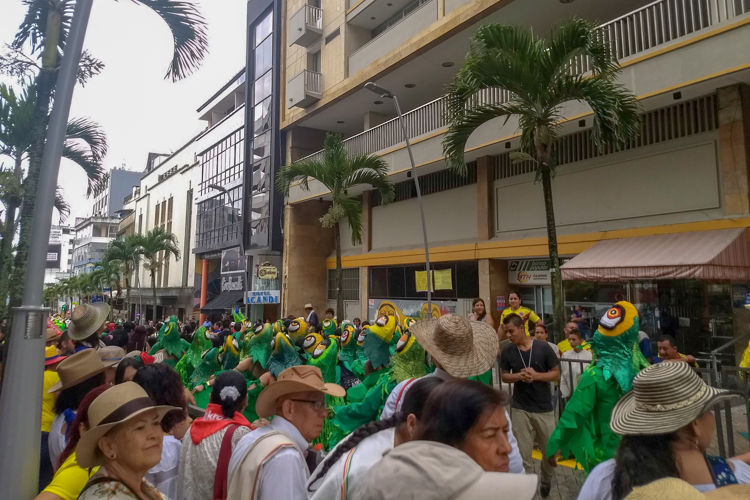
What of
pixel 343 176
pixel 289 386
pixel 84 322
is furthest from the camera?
pixel 343 176

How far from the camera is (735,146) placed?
1070cm

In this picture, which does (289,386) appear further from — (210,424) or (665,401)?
(665,401)

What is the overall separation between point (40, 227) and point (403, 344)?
3.67 metres

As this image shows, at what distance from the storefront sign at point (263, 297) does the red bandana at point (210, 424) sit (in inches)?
871

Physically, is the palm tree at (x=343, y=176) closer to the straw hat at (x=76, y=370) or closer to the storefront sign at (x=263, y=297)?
the storefront sign at (x=263, y=297)

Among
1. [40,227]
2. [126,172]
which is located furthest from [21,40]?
[126,172]

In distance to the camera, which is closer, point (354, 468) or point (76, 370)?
point (354, 468)

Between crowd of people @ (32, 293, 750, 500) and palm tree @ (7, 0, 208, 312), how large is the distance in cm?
143

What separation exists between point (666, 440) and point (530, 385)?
3.19 meters

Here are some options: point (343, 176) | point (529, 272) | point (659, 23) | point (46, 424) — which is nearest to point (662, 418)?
point (46, 424)

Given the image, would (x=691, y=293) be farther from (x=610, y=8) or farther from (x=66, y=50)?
(x=66, y=50)

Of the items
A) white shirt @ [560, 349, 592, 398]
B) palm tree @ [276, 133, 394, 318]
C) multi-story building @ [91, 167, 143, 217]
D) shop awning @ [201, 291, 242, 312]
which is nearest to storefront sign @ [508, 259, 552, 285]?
palm tree @ [276, 133, 394, 318]

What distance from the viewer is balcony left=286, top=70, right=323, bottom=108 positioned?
22812mm

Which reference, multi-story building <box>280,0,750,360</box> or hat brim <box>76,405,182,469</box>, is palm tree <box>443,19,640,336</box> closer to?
multi-story building <box>280,0,750,360</box>
